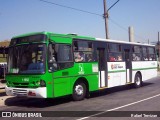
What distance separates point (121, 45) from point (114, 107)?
6504 mm

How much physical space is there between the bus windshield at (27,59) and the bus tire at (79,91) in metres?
2.29

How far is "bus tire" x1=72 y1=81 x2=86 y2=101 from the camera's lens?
12.3m

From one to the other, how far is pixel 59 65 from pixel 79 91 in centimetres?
188

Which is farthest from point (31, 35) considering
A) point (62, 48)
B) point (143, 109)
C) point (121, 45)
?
point (121, 45)

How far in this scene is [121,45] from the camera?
643 inches

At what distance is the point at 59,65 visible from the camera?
11.4 meters

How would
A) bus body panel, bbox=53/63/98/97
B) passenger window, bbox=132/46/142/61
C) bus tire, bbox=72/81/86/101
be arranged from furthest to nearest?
passenger window, bbox=132/46/142/61 < bus tire, bbox=72/81/86/101 < bus body panel, bbox=53/63/98/97

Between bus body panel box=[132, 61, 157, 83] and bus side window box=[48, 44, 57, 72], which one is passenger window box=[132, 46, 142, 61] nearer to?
bus body panel box=[132, 61, 157, 83]

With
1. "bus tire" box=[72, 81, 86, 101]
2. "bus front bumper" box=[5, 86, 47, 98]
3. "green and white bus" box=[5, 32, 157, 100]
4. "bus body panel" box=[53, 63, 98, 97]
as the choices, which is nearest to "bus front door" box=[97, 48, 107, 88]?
"green and white bus" box=[5, 32, 157, 100]

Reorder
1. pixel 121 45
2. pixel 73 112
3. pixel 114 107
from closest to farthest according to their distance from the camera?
pixel 73 112, pixel 114 107, pixel 121 45

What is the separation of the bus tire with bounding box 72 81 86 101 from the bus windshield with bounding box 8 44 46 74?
229 centimetres

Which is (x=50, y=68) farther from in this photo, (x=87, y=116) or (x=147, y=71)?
(x=147, y=71)

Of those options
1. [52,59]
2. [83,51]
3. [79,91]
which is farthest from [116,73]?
[52,59]

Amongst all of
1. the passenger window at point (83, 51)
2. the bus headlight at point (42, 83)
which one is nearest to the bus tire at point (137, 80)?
the passenger window at point (83, 51)
